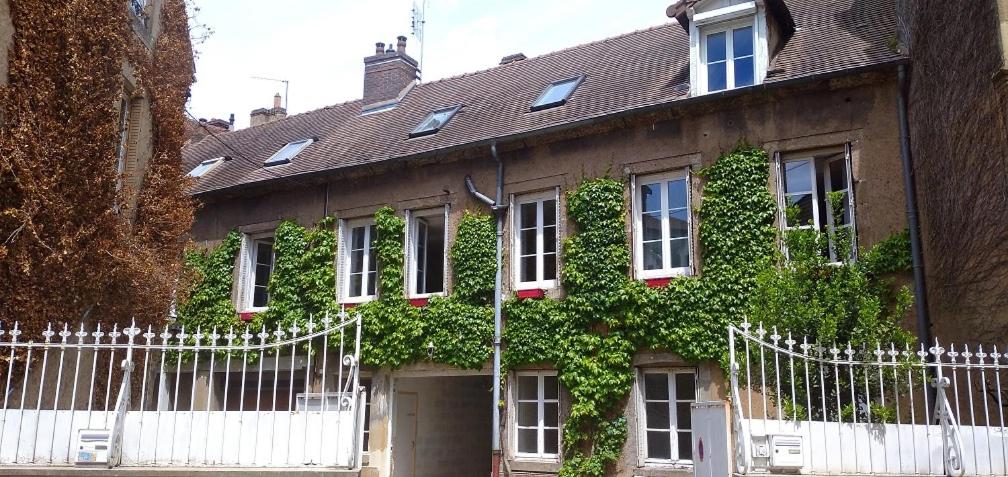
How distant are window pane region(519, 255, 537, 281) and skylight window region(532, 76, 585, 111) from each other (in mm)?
2765

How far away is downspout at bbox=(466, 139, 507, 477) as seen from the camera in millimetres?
13391

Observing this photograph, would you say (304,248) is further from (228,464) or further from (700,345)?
(228,464)

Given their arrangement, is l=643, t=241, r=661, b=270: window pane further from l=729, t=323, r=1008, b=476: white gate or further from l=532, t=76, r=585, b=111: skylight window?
l=729, t=323, r=1008, b=476: white gate

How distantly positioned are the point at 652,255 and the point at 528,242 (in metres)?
2.26

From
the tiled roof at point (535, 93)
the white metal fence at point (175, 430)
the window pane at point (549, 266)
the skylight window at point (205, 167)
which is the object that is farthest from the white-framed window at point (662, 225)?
the skylight window at point (205, 167)

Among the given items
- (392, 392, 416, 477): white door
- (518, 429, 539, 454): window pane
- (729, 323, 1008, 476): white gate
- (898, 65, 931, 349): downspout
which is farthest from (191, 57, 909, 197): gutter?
(729, 323, 1008, 476): white gate

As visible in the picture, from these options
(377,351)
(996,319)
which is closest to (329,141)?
(377,351)

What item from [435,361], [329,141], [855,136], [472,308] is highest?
[329,141]

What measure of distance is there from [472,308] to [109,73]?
6439 millimetres

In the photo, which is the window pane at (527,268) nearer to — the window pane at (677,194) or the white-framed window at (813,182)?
the window pane at (677,194)

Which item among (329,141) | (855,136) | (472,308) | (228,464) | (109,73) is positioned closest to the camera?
(228,464)

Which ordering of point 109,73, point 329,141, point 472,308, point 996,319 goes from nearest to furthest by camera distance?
point 996,319 → point 109,73 → point 472,308 → point 329,141

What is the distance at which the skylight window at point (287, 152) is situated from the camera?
17.8 metres

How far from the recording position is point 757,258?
38.5ft
